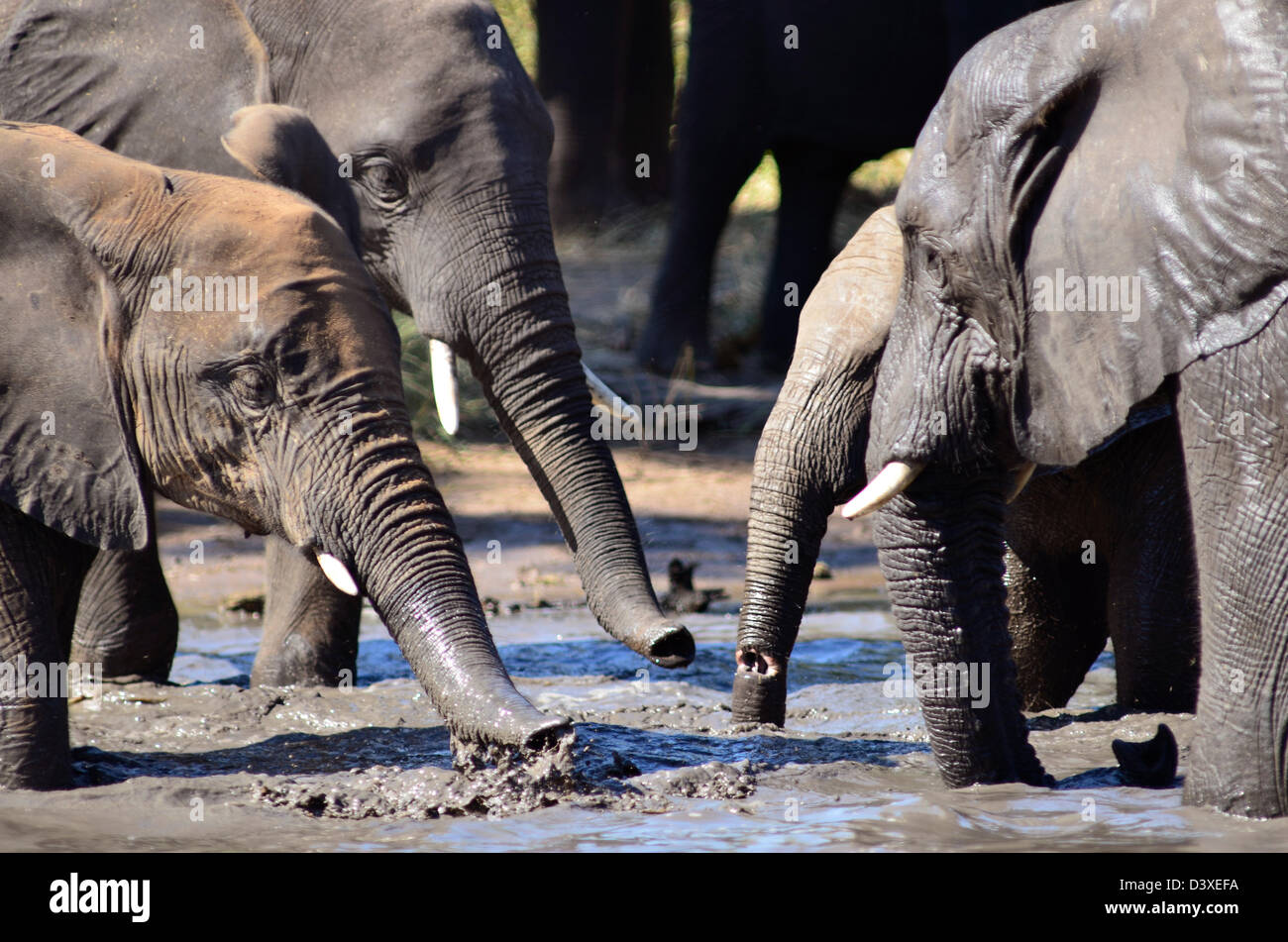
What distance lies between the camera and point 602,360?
11273 millimetres

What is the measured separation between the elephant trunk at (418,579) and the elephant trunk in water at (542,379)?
59.4 inches

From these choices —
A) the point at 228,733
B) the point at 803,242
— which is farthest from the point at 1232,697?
the point at 803,242

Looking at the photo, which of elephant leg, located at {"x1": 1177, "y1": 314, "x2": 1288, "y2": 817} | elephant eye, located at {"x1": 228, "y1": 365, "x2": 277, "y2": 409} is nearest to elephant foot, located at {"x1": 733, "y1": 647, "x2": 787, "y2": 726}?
elephant eye, located at {"x1": 228, "y1": 365, "x2": 277, "y2": 409}

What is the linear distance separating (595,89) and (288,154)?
696 centimetres

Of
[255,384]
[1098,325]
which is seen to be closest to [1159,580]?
[1098,325]

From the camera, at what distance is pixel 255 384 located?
4.64m

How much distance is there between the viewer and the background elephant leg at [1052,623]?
5.88m

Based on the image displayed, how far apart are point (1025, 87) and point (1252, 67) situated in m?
0.54

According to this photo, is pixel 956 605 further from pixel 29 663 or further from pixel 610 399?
pixel 610 399

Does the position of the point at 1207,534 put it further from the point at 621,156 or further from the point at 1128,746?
the point at 621,156

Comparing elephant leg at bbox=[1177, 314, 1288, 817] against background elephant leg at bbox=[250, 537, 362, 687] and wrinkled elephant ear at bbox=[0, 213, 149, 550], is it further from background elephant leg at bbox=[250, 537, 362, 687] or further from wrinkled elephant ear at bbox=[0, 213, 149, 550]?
background elephant leg at bbox=[250, 537, 362, 687]

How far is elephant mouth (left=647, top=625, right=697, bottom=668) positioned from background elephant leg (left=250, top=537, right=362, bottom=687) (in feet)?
3.55

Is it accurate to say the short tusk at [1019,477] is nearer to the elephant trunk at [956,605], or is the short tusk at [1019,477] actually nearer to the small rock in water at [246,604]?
the elephant trunk at [956,605]

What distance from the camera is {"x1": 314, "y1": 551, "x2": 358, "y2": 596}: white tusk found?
456 centimetres
